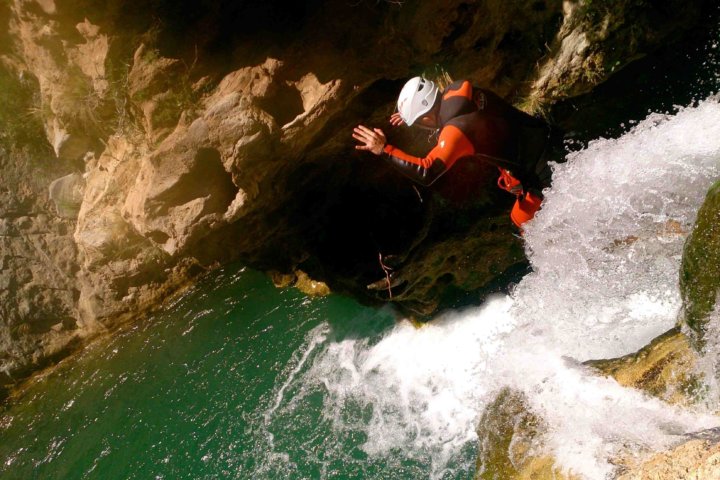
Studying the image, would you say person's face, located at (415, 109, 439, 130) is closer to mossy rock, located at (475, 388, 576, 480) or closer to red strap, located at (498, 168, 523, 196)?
red strap, located at (498, 168, 523, 196)

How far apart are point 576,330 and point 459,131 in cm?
283

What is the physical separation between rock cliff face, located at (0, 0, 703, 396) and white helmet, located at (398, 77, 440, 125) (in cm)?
61

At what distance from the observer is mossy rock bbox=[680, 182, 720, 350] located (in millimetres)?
3104

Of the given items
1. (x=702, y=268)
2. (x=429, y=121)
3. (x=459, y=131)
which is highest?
(x=429, y=121)

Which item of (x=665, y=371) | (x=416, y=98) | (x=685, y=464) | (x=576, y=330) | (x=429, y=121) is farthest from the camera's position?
(x=576, y=330)

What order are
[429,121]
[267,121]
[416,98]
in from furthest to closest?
1. [267,121]
2. [429,121]
3. [416,98]

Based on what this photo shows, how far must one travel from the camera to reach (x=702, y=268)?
10.5 feet

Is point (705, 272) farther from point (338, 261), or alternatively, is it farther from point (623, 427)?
point (338, 261)

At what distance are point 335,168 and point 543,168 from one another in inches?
93.9

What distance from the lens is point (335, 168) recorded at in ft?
18.7

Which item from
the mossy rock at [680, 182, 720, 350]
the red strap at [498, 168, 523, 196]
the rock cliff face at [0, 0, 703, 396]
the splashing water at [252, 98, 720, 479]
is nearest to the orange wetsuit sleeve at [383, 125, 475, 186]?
the red strap at [498, 168, 523, 196]

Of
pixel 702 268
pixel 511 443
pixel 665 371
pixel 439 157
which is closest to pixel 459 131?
pixel 439 157

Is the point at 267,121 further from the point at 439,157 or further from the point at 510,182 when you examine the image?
the point at 510,182

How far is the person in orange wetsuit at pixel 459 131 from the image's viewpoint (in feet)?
13.1
